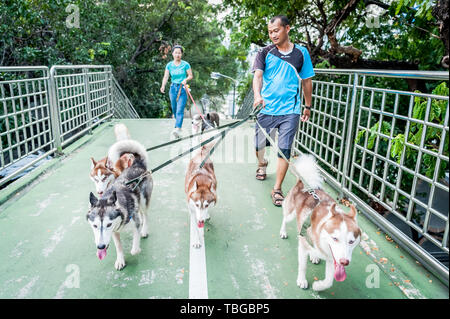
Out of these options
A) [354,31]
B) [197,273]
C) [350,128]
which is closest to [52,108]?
[197,273]

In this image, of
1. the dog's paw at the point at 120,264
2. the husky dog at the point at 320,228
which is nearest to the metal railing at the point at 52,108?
the dog's paw at the point at 120,264

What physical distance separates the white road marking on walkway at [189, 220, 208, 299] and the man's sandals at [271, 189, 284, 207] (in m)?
1.13

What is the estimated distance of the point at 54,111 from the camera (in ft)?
16.9

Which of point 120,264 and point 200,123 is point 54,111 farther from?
point 120,264

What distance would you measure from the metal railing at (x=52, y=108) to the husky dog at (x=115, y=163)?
1267mm

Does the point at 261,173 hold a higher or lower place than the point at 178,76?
lower

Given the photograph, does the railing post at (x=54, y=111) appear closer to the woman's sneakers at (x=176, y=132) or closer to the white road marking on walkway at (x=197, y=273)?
the woman's sneakers at (x=176, y=132)

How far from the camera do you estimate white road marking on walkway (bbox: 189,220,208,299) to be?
2297 mm

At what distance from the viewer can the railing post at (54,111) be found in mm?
5055

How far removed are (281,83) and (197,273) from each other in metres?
2.36

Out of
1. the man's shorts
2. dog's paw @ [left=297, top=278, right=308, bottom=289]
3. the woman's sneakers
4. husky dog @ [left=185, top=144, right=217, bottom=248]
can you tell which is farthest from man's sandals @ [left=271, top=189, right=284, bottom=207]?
the woman's sneakers

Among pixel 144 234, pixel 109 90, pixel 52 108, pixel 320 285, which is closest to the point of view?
pixel 320 285

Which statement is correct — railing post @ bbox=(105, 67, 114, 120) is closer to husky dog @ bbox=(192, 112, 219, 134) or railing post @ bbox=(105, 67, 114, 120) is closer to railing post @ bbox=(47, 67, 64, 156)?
husky dog @ bbox=(192, 112, 219, 134)

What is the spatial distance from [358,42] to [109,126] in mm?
8068
